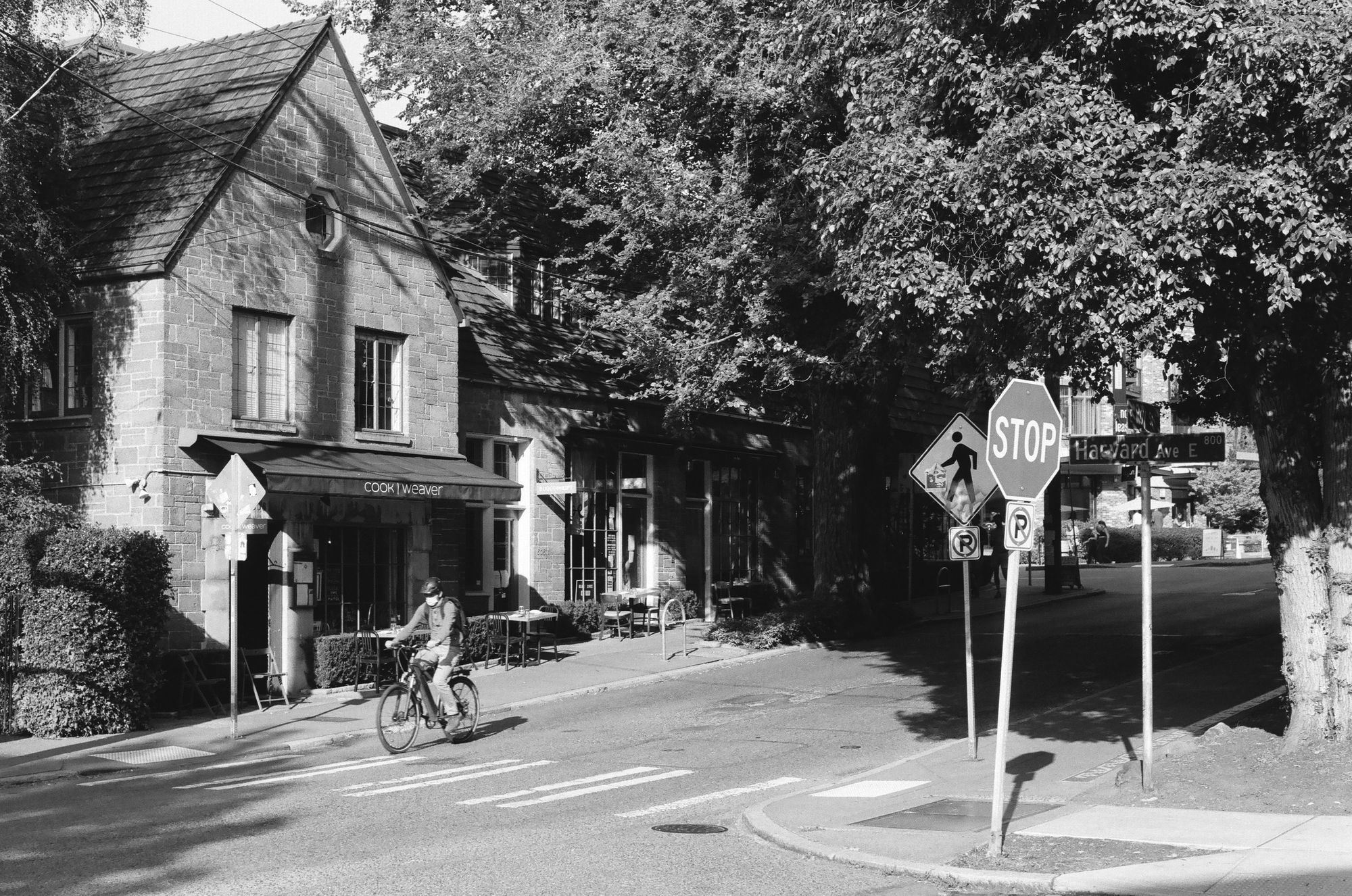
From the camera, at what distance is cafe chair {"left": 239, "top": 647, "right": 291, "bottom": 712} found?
59.8 ft

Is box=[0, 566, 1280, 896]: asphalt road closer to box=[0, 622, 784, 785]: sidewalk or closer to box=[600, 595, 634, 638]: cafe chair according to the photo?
box=[0, 622, 784, 785]: sidewalk

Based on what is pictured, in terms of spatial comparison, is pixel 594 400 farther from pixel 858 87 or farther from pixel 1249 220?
pixel 1249 220

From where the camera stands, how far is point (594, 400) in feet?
84.5

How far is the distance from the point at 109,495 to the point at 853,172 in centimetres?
1135

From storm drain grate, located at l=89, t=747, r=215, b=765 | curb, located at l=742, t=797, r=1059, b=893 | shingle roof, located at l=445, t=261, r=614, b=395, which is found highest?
shingle roof, located at l=445, t=261, r=614, b=395

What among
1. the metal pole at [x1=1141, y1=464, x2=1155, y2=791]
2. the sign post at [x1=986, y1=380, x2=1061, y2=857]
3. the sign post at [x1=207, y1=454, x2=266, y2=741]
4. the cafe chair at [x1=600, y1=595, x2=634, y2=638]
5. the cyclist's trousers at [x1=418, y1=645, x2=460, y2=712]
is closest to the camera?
the sign post at [x1=986, y1=380, x2=1061, y2=857]

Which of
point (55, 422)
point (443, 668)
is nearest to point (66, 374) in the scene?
point (55, 422)

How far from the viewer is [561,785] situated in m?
12.5

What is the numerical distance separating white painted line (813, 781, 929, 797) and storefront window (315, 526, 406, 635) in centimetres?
1046

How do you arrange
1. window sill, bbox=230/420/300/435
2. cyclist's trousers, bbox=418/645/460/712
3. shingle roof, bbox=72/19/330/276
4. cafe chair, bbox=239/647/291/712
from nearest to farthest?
cyclist's trousers, bbox=418/645/460/712 < cafe chair, bbox=239/647/291/712 < shingle roof, bbox=72/19/330/276 < window sill, bbox=230/420/300/435

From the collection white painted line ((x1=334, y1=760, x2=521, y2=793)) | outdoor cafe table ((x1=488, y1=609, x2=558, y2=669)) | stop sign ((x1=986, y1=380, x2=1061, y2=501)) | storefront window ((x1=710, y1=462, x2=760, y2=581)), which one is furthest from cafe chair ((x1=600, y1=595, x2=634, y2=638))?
stop sign ((x1=986, y1=380, x2=1061, y2=501))

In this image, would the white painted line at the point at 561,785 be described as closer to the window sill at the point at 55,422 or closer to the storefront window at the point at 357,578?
the storefront window at the point at 357,578

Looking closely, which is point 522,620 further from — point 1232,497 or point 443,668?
point 1232,497

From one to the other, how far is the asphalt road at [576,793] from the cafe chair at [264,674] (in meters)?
1.31
